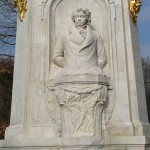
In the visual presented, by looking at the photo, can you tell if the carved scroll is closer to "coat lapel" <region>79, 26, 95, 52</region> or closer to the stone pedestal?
the stone pedestal

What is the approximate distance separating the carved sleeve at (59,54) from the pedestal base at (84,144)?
207cm

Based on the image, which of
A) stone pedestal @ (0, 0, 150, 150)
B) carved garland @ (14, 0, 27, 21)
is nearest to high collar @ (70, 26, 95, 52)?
stone pedestal @ (0, 0, 150, 150)

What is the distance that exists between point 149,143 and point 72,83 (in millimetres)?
2413

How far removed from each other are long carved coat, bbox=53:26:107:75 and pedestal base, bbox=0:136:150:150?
1729 millimetres

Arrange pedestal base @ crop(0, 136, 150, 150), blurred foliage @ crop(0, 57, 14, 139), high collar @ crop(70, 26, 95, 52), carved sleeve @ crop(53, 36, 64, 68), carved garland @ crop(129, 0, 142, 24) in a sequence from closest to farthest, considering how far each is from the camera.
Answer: pedestal base @ crop(0, 136, 150, 150) < high collar @ crop(70, 26, 95, 52) < carved sleeve @ crop(53, 36, 64, 68) < carved garland @ crop(129, 0, 142, 24) < blurred foliage @ crop(0, 57, 14, 139)

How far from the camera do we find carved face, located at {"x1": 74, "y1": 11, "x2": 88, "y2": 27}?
8531 mm

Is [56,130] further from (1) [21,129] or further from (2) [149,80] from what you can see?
(2) [149,80]

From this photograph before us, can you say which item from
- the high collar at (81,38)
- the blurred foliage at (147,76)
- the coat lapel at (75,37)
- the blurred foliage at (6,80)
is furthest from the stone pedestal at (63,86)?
the blurred foliage at (147,76)

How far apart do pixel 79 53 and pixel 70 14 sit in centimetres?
151

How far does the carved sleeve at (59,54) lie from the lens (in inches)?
335

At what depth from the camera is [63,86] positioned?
808 cm

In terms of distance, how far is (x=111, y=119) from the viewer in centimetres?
823

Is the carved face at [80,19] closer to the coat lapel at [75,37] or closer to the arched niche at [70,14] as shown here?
the coat lapel at [75,37]

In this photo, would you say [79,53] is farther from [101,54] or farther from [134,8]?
[134,8]
